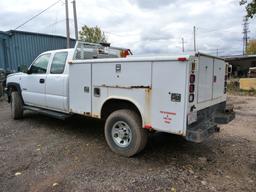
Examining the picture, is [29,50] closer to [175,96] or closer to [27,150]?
[27,150]

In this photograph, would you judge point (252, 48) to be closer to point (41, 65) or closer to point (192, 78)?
point (41, 65)

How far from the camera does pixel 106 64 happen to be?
398cm

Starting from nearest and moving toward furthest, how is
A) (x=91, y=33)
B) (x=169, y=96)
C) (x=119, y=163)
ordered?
(x=169, y=96) → (x=119, y=163) → (x=91, y=33)

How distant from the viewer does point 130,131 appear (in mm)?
3848

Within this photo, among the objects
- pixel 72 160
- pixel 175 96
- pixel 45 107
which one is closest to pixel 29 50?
pixel 45 107

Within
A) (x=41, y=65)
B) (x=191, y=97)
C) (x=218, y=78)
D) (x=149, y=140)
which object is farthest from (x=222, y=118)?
(x=41, y=65)

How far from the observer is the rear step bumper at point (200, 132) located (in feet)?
10.5

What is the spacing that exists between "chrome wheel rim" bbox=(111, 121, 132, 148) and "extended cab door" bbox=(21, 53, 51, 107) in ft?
8.39

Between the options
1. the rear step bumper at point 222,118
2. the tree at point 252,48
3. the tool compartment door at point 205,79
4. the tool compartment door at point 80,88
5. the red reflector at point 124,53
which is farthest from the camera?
the tree at point 252,48

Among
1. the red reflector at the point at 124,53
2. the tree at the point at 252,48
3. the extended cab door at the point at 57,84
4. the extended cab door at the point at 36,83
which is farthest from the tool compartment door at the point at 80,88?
the tree at the point at 252,48

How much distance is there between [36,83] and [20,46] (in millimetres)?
12337

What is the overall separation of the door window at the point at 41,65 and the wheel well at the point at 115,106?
2372 mm

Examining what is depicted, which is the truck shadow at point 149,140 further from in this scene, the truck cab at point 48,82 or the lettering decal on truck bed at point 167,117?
the lettering decal on truck bed at point 167,117

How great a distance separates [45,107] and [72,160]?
Answer: 2385 millimetres
